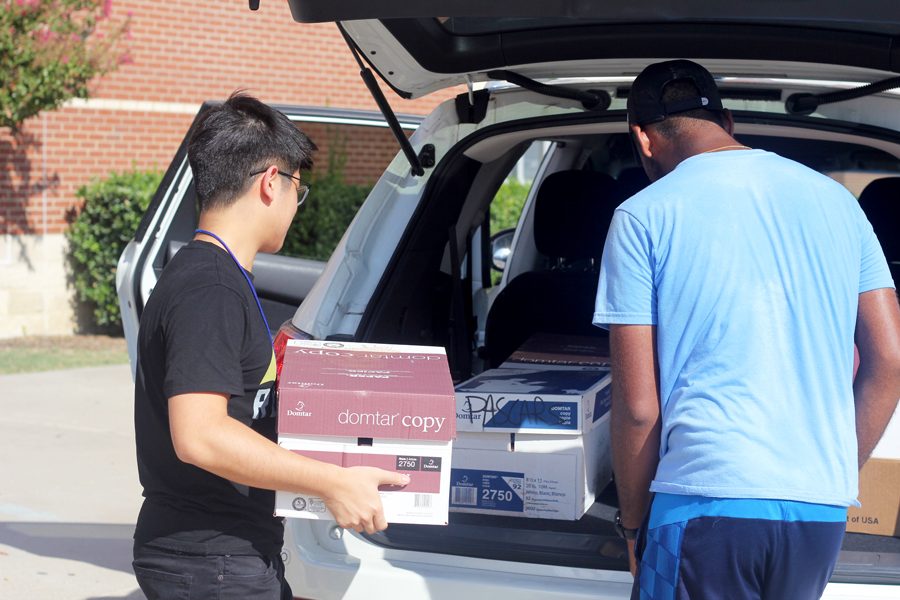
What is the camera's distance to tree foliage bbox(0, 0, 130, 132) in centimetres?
963

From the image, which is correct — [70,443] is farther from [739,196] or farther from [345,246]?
[739,196]

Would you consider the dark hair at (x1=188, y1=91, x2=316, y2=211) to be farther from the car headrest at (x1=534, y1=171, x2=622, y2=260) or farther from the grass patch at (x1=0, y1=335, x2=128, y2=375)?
the grass patch at (x1=0, y1=335, x2=128, y2=375)

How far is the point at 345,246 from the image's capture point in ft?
11.2

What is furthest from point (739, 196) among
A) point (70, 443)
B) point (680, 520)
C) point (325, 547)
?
point (70, 443)

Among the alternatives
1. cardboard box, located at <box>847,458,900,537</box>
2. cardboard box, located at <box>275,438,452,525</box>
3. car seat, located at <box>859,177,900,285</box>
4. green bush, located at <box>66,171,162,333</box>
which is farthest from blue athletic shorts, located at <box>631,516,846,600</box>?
green bush, located at <box>66,171,162,333</box>

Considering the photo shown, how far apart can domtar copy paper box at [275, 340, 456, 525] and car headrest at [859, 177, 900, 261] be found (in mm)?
2424

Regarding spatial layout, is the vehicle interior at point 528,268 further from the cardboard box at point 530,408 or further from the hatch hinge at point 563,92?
the cardboard box at point 530,408

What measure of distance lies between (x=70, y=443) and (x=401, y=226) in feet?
14.5

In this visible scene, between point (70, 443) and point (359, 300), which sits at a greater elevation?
point (359, 300)

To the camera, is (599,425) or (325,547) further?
(599,425)

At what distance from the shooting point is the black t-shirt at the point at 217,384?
7.07 ft

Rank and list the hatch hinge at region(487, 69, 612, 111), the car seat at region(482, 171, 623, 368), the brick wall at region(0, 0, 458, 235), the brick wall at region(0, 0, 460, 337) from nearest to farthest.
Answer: the hatch hinge at region(487, 69, 612, 111) < the car seat at region(482, 171, 623, 368) < the brick wall at region(0, 0, 460, 337) < the brick wall at region(0, 0, 458, 235)

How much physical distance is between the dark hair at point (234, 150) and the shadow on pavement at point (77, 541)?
3.07 metres

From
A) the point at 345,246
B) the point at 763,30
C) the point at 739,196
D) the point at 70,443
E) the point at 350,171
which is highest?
the point at 763,30
